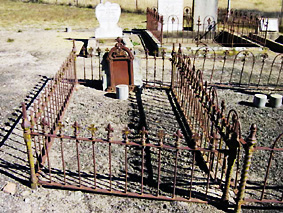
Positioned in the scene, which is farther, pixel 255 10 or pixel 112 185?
pixel 255 10

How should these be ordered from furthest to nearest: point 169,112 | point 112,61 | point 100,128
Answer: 1. point 112,61
2. point 169,112
3. point 100,128

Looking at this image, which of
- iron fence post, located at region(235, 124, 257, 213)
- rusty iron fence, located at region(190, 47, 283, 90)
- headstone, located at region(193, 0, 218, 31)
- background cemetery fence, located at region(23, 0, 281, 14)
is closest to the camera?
iron fence post, located at region(235, 124, 257, 213)

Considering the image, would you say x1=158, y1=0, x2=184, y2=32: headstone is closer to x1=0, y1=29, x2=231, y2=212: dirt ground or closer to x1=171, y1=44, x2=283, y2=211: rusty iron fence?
x1=0, y1=29, x2=231, y2=212: dirt ground

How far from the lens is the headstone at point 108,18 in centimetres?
1309

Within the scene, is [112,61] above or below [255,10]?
below

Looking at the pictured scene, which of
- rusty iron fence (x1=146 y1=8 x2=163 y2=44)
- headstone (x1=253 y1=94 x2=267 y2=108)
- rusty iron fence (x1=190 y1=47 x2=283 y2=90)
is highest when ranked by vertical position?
rusty iron fence (x1=146 y1=8 x2=163 y2=44)

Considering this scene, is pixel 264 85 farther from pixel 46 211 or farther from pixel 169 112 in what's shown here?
pixel 46 211

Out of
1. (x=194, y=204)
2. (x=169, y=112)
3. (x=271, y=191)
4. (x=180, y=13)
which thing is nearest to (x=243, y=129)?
(x=169, y=112)

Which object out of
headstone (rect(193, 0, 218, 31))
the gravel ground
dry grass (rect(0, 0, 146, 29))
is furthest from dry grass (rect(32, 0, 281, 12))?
the gravel ground

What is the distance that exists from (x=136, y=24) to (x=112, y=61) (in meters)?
12.4

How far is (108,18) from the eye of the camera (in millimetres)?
13250

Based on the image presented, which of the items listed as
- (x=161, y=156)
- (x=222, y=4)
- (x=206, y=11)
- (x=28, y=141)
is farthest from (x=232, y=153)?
(x=222, y=4)

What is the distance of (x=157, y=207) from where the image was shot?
14.0ft

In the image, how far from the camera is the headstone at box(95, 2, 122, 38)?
13094 millimetres
